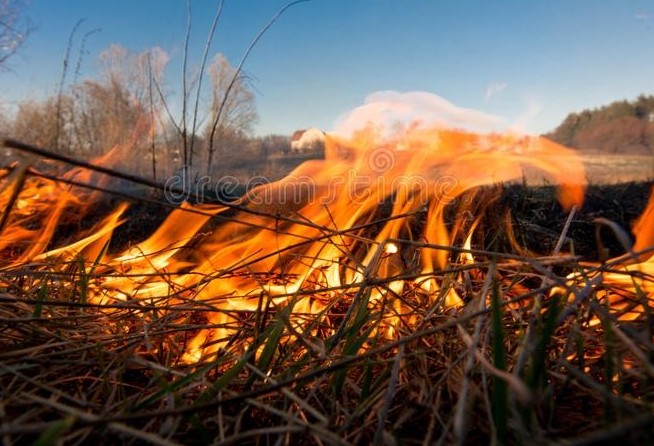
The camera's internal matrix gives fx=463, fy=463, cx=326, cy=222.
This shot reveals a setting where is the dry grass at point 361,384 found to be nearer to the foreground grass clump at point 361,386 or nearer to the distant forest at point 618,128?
the foreground grass clump at point 361,386

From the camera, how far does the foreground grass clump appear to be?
0.58 meters

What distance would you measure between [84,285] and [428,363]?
86 cm

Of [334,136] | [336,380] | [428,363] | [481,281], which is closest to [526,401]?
[336,380]

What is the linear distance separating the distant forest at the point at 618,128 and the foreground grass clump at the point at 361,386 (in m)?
2.81

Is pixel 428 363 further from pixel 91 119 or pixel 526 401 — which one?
pixel 91 119

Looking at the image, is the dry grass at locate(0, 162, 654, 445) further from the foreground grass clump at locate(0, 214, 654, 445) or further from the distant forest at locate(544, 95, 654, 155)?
the distant forest at locate(544, 95, 654, 155)

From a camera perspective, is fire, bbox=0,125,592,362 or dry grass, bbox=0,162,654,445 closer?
dry grass, bbox=0,162,654,445

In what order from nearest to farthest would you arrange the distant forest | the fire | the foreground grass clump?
the foreground grass clump → the fire → the distant forest

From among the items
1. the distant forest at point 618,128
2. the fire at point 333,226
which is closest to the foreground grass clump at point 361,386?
the fire at point 333,226

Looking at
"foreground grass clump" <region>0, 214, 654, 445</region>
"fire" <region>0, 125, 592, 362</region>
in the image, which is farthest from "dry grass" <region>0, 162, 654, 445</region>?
"fire" <region>0, 125, 592, 362</region>

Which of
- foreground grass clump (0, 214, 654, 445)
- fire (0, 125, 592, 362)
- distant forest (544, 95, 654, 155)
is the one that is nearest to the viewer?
foreground grass clump (0, 214, 654, 445)

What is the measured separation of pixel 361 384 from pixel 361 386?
0.01 m

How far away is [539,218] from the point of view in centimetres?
226

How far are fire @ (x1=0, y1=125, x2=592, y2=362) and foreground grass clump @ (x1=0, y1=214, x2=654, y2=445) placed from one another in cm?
33
